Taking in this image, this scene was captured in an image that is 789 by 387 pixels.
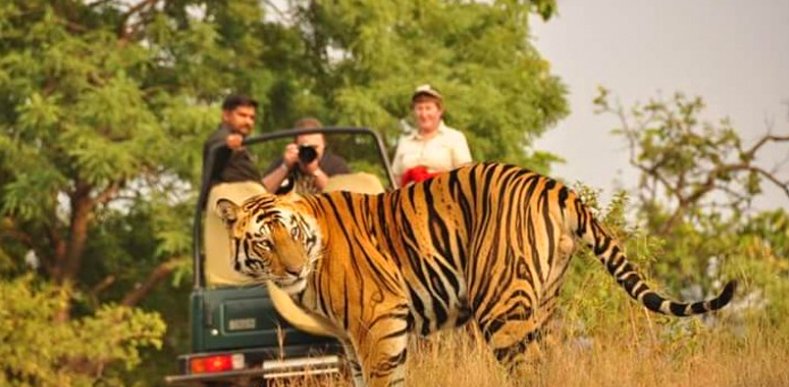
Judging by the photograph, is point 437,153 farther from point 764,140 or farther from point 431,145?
point 764,140

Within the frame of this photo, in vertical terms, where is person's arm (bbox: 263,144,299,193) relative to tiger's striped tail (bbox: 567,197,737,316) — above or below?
above

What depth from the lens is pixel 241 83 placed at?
3011 centimetres

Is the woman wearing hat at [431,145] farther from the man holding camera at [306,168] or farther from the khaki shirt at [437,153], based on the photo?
the man holding camera at [306,168]

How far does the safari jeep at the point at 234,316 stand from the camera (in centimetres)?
1465

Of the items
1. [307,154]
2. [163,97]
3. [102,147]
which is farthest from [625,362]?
[163,97]

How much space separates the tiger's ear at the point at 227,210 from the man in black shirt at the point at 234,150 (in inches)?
134

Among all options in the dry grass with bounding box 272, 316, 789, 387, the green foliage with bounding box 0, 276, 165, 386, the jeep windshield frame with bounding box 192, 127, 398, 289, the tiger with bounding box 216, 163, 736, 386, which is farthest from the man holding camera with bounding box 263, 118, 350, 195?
the green foliage with bounding box 0, 276, 165, 386

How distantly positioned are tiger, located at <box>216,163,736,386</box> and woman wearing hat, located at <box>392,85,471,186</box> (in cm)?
236

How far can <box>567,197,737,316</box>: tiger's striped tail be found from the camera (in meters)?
10.8

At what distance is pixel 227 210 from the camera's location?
1148 centimetres

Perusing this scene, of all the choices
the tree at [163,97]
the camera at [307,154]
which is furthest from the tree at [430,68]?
the camera at [307,154]

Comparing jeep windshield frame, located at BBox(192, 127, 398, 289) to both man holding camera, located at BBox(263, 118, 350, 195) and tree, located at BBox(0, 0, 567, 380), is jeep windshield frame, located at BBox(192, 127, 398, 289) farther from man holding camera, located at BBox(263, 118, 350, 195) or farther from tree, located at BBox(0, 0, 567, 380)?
tree, located at BBox(0, 0, 567, 380)

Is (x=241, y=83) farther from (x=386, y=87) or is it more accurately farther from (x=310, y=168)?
(x=310, y=168)

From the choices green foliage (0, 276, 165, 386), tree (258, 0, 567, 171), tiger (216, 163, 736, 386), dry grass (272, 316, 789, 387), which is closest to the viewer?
dry grass (272, 316, 789, 387)
